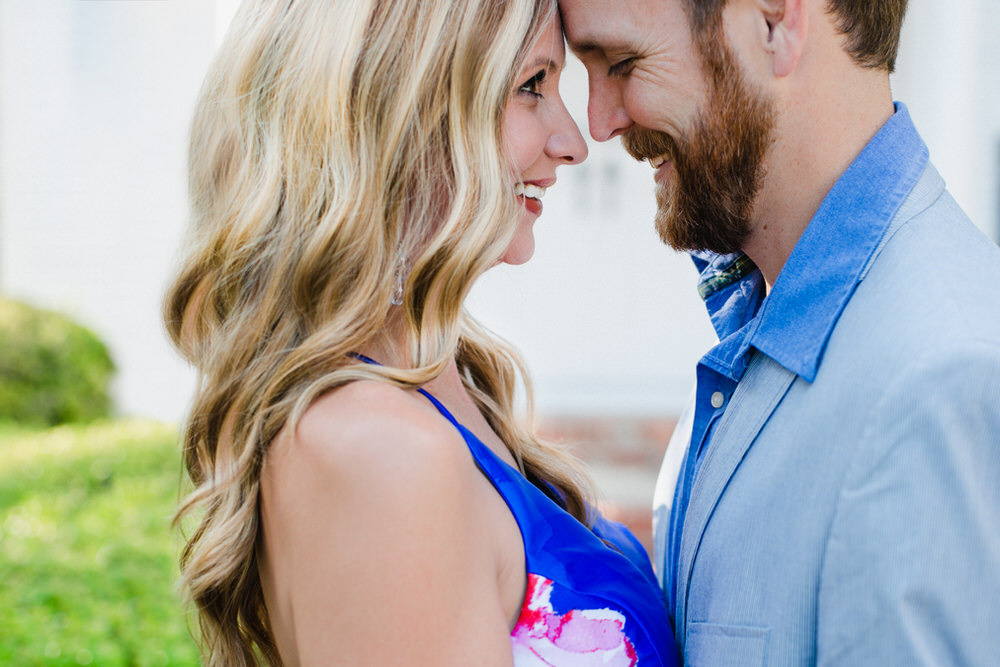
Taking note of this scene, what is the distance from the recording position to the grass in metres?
3.39

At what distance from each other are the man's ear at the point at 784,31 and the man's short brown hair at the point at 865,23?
2.7 inches

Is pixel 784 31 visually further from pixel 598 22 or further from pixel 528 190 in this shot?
pixel 528 190

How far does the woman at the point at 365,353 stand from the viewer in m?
1.49

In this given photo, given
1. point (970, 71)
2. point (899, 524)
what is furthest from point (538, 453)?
point (970, 71)

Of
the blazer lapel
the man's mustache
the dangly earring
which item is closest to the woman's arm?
the dangly earring

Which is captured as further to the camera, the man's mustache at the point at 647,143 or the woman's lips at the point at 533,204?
the woman's lips at the point at 533,204

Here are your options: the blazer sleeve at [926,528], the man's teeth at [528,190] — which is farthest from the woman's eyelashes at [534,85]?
the blazer sleeve at [926,528]

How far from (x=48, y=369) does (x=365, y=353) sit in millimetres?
7805

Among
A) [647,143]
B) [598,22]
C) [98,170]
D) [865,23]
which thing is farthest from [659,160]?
[98,170]

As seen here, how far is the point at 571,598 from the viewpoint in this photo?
174 centimetres

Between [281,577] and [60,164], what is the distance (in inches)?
350

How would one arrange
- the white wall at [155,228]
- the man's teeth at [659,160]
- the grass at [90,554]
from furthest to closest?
the white wall at [155,228] < the grass at [90,554] < the man's teeth at [659,160]

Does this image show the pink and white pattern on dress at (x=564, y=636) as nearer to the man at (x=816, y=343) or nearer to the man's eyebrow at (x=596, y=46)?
the man at (x=816, y=343)

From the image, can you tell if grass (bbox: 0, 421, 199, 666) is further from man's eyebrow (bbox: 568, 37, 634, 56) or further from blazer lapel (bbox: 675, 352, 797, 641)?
man's eyebrow (bbox: 568, 37, 634, 56)
